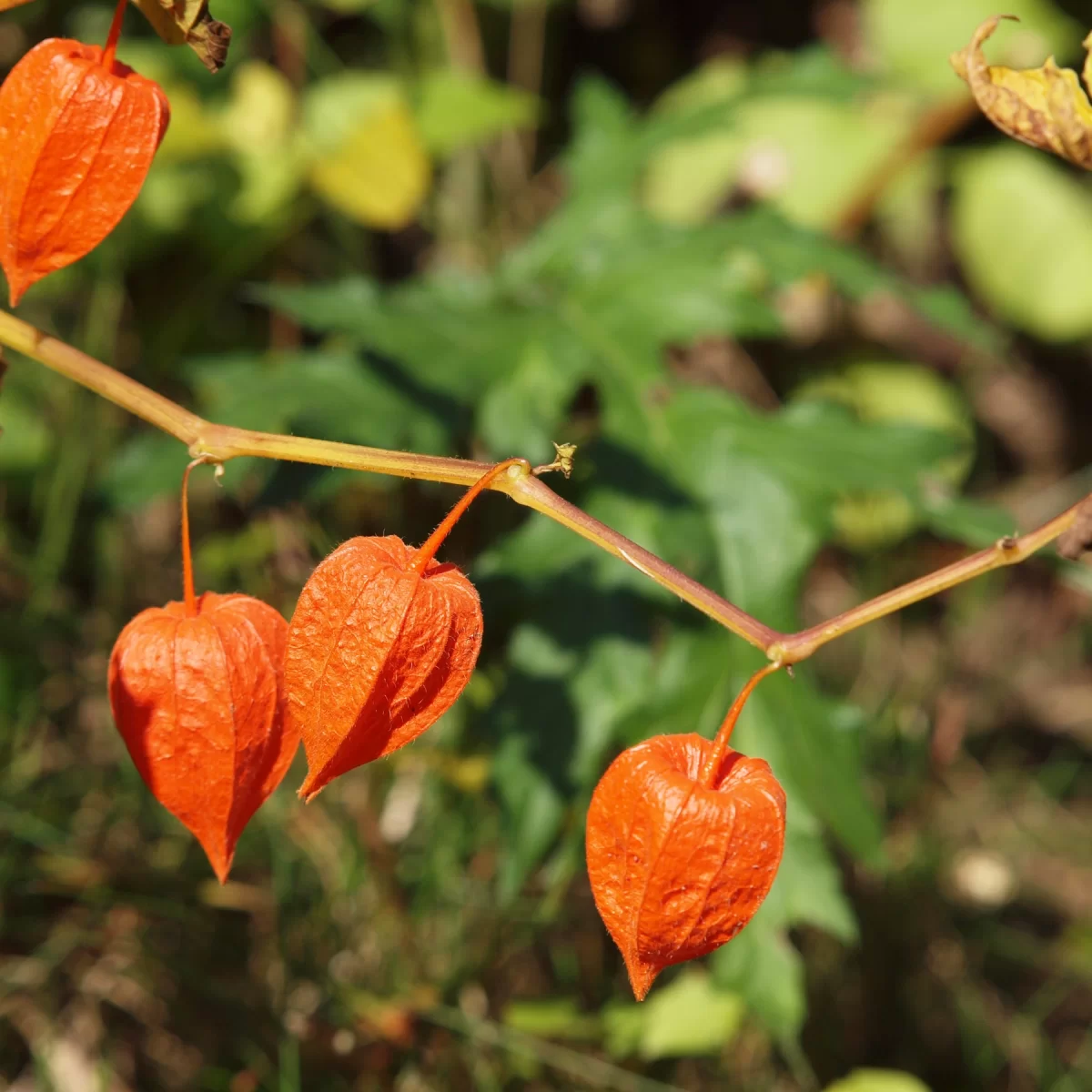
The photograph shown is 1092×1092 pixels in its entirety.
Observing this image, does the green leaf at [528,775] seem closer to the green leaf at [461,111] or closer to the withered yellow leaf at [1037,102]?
the withered yellow leaf at [1037,102]

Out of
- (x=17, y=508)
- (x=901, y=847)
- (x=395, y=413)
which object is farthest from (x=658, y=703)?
(x=17, y=508)

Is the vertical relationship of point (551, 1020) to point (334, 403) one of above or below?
below

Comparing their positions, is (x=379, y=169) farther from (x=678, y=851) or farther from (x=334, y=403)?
(x=678, y=851)

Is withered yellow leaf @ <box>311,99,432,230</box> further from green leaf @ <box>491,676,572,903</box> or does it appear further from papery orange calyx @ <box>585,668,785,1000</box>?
papery orange calyx @ <box>585,668,785,1000</box>

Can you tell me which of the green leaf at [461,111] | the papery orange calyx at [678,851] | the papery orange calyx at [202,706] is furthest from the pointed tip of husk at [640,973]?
the green leaf at [461,111]

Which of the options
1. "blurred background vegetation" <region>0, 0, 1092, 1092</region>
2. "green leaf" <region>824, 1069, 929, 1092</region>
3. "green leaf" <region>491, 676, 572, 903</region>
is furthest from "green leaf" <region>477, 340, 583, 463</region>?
"green leaf" <region>824, 1069, 929, 1092</region>

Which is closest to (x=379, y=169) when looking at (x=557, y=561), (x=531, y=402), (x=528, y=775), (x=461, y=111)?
(x=461, y=111)
